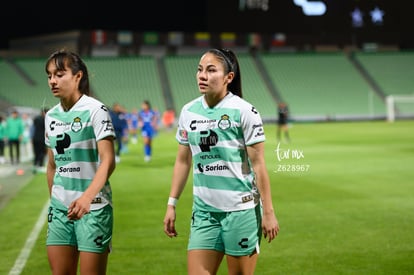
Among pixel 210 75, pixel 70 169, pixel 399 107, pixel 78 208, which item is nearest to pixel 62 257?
pixel 78 208

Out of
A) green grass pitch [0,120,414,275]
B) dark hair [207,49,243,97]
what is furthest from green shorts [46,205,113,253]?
green grass pitch [0,120,414,275]

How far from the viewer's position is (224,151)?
4977 millimetres

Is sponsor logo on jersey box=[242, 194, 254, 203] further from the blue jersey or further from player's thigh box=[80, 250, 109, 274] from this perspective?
the blue jersey

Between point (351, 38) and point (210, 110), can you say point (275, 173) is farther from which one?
point (351, 38)

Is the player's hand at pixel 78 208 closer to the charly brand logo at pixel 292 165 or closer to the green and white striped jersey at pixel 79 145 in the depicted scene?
the green and white striped jersey at pixel 79 145

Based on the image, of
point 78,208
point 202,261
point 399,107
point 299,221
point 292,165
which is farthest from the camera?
point 399,107

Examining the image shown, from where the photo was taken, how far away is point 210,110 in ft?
16.5

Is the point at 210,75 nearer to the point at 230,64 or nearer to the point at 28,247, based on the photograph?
the point at 230,64

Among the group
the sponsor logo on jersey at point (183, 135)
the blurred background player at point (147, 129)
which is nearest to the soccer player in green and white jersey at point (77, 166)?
the sponsor logo on jersey at point (183, 135)

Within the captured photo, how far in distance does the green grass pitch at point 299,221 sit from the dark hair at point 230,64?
402 cm

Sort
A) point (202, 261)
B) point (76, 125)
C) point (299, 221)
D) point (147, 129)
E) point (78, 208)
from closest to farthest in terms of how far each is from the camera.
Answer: point (78, 208)
point (202, 261)
point (76, 125)
point (299, 221)
point (147, 129)

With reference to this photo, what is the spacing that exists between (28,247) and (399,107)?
2269 inches

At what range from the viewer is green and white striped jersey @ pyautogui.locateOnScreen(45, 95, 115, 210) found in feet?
16.4

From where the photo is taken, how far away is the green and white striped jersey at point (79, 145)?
501cm
